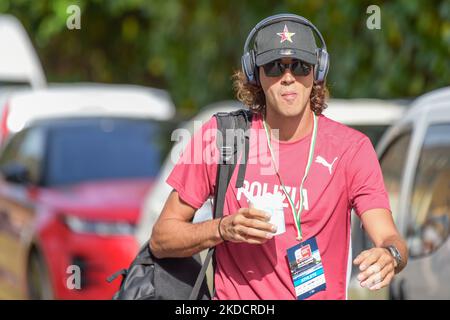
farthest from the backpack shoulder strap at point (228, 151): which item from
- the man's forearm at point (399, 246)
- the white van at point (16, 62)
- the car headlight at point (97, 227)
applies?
the white van at point (16, 62)

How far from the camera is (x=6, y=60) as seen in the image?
2080 cm

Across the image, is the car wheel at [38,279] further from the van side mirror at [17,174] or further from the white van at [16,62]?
the white van at [16,62]

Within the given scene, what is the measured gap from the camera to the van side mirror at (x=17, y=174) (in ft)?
35.0

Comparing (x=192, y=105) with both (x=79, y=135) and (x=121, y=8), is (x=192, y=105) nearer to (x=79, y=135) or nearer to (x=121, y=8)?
(x=121, y=8)

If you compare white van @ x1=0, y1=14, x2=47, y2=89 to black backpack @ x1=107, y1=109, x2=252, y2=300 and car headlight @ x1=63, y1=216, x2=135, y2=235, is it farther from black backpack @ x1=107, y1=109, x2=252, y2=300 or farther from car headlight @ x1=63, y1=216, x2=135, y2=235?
black backpack @ x1=107, y1=109, x2=252, y2=300

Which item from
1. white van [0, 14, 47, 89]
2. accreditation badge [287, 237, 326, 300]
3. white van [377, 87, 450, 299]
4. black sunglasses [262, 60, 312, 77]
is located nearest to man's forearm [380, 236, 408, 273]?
accreditation badge [287, 237, 326, 300]

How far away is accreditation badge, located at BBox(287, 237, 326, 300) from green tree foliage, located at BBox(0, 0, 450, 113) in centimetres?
Answer: 94

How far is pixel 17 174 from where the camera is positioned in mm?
10711

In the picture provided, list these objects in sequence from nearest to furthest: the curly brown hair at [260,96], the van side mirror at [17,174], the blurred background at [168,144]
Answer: the curly brown hair at [260,96]
the blurred background at [168,144]
the van side mirror at [17,174]

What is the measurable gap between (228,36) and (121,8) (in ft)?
12.5

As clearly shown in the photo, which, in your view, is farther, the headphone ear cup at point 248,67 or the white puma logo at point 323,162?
the headphone ear cup at point 248,67

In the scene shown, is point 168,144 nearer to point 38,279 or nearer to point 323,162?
point 38,279

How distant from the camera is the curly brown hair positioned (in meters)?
4.42
